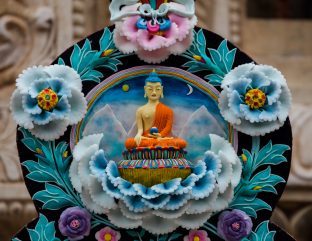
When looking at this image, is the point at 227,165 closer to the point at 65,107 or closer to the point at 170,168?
the point at 170,168

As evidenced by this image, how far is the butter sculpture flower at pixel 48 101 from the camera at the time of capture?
3.71 metres

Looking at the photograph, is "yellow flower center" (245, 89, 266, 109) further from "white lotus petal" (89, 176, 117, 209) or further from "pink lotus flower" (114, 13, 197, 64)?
"white lotus petal" (89, 176, 117, 209)

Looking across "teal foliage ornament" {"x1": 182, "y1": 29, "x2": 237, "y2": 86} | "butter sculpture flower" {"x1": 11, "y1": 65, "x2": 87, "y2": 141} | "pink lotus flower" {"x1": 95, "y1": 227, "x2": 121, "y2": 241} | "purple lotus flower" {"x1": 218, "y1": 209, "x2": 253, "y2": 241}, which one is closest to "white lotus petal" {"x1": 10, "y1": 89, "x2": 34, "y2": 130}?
"butter sculpture flower" {"x1": 11, "y1": 65, "x2": 87, "y2": 141}

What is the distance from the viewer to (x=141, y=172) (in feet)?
11.9

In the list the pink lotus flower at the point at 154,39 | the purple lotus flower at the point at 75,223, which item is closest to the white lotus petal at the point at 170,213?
the purple lotus flower at the point at 75,223

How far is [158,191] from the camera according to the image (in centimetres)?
361

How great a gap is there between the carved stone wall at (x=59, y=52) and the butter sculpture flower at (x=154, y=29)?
166 centimetres

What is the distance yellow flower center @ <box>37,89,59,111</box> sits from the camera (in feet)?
12.2

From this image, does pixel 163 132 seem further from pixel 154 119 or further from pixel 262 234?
pixel 262 234

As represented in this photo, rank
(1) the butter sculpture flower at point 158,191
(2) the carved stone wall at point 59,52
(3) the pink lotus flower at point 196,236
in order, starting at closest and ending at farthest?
1. (1) the butter sculpture flower at point 158,191
2. (3) the pink lotus flower at point 196,236
3. (2) the carved stone wall at point 59,52

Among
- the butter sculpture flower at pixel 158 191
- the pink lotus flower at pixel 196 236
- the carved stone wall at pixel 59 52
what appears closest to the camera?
the butter sculpture flower at pixel 158 191

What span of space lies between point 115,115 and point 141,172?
216 mm

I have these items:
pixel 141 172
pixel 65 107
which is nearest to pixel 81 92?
pixel 65 107

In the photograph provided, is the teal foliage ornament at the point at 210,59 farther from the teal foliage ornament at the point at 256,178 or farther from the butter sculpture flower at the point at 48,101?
the butter sculpture flower at the point at 48,101
